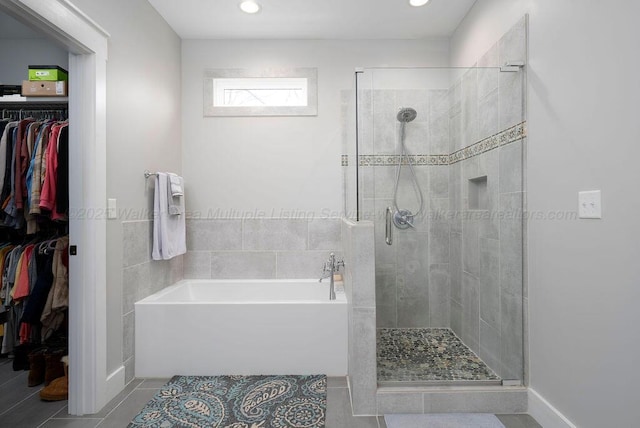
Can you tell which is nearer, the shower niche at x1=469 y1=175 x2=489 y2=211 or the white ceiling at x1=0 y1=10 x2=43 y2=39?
the shower niche at x1=469 y1=175 x2=489 y2=211

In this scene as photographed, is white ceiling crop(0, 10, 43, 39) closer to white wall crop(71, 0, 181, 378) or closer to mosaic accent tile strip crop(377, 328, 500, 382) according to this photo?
white wall crop(71, 0, 181, 378)

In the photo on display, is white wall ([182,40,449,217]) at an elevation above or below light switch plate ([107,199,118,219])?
above

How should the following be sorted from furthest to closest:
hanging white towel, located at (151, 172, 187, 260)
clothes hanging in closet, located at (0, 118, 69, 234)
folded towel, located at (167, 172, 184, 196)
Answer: folded towel, located at (167, 172, 184, 196), hanging white towel, located at (151, 172, 187, 260), clothes hanging in closet, located at (0, 118, 69, 234)

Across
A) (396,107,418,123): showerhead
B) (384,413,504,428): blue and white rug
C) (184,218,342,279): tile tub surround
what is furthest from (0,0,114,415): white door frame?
(396,107,418,123): showerhead

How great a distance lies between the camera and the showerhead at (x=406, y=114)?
2.11 m

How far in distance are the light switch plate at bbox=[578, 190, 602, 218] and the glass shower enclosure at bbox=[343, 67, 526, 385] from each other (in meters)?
0.54

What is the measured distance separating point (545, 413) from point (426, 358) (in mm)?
623

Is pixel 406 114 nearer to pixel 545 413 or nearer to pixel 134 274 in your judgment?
pixel 545 413

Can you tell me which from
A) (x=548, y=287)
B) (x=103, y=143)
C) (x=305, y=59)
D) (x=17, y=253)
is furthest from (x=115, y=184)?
(x=548, y=287)

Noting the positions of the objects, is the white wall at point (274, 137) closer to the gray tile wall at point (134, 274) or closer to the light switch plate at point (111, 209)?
the gray tile wall at point (134, 274)

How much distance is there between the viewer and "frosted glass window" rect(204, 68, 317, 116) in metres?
3.00

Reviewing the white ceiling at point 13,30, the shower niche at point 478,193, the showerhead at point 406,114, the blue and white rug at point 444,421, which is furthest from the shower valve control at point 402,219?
the white ceiling at point 13,30

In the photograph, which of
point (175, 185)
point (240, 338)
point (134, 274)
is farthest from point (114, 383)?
point (175, 185)

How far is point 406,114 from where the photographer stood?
211cm
